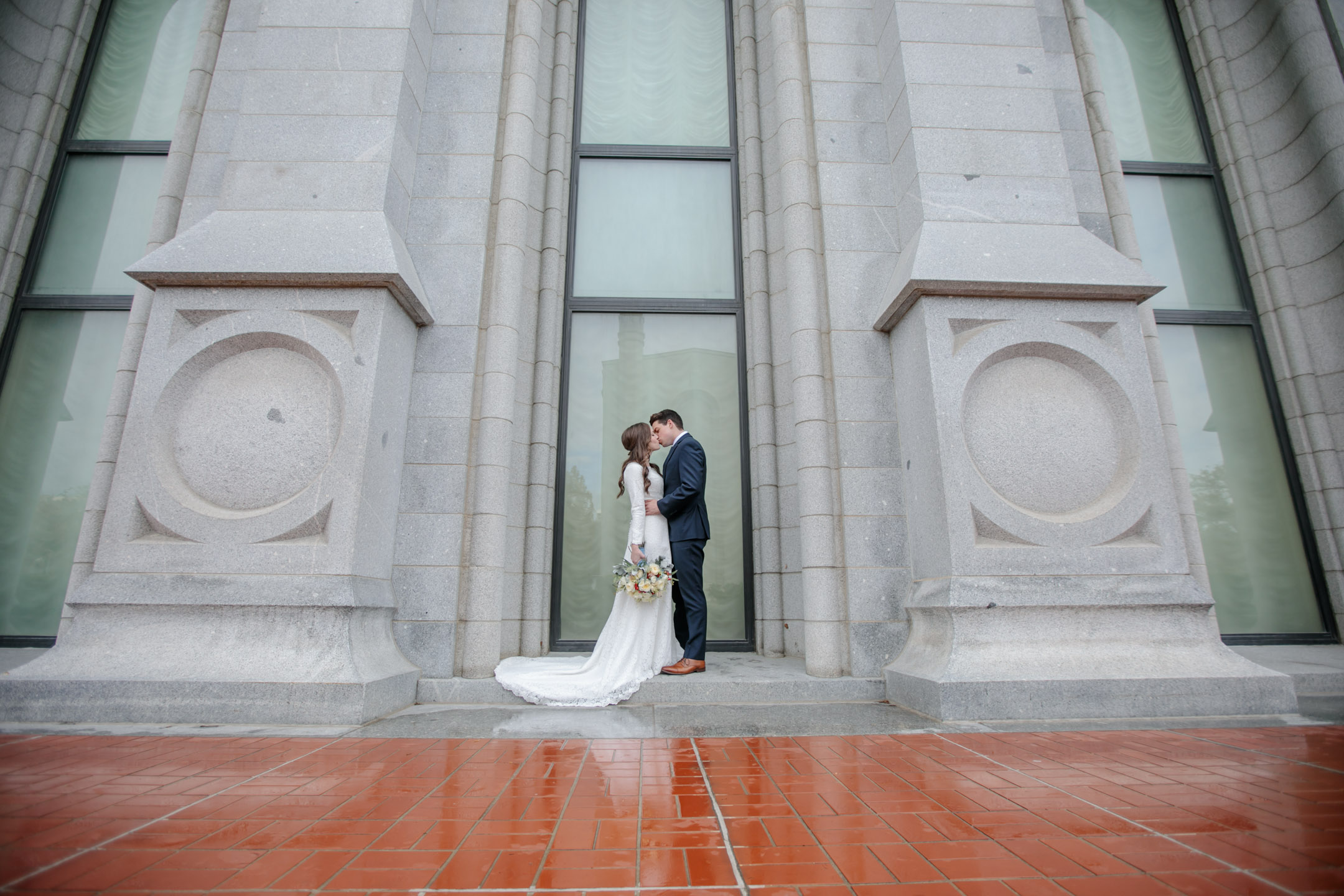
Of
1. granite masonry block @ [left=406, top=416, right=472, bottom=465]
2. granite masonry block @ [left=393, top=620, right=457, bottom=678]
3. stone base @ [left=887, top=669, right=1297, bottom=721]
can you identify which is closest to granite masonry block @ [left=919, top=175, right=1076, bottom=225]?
stone base @ [left=887, top=669, right=1297, bottom=721]

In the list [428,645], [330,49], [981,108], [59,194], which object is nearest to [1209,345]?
[981,108]

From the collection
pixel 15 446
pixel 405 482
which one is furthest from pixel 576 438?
pixel 15 446

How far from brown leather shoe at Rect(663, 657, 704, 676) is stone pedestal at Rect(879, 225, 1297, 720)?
1.42m

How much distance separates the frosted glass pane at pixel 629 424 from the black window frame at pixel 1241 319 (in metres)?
4.87

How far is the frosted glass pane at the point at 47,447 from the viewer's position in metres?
6.02

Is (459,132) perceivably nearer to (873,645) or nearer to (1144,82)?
(873,645)

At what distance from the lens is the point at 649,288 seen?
691 cm

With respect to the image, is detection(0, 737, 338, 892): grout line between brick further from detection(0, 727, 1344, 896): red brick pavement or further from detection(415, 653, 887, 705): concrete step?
detection(415, 653, 887, 705): concrete step

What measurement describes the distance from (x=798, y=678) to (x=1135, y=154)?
7778 mm

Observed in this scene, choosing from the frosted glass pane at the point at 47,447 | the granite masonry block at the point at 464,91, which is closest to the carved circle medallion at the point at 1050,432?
the granite masonry block at the point at 464,91

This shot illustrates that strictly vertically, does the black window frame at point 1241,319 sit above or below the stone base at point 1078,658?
above

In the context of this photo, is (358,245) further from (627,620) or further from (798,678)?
(798,678)

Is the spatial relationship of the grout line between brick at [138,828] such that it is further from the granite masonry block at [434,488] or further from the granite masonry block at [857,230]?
the granite masonry block at [857,230]

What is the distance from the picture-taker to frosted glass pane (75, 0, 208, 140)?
24.1 feet
